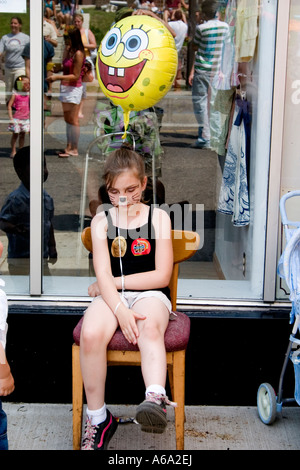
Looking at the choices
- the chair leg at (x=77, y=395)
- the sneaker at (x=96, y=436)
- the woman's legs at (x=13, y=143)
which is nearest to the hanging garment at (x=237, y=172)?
the woman's legs at (x=13, y=143)

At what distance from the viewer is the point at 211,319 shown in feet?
11.8

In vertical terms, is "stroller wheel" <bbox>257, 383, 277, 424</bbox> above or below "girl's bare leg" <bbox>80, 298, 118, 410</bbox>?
below

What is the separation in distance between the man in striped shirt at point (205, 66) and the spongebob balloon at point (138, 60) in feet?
3.34

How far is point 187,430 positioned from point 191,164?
1709mm

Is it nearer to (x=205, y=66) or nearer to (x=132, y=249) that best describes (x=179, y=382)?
(x=132, y=249)

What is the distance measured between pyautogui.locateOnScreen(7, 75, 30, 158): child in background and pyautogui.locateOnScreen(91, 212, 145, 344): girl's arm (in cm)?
87

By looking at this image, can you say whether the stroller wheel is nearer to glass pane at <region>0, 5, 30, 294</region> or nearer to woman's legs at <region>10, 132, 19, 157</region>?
glass pane at <region>0, 5, 30, 294</region>

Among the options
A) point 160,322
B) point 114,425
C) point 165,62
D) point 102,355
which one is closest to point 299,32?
point 165,62

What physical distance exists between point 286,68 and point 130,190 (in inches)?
41.9

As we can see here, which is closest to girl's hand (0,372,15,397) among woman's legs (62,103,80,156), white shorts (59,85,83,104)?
woman's legs (62,103,80,156)

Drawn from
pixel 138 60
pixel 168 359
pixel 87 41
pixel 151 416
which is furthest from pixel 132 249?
pixel 87 41

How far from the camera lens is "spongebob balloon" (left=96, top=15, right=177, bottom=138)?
338cm

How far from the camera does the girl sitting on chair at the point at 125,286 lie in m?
2.91
